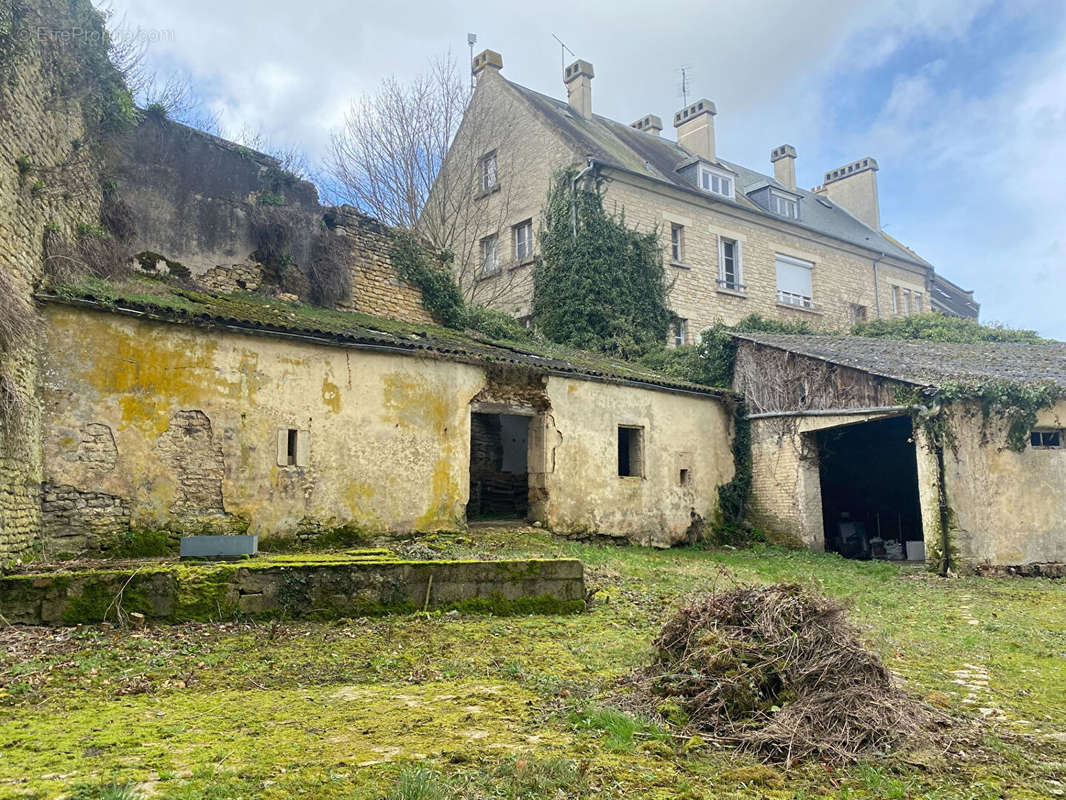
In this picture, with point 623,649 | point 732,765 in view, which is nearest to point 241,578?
point 623,649

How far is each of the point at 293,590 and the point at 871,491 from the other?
16.6 meters

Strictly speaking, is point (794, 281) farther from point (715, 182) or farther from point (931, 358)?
point (931, 358)

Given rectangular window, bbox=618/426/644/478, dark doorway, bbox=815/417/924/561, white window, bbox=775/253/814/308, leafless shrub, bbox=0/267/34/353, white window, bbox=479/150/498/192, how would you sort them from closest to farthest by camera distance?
leafless shrub, bbox=0/267/34/353
rectangular window, bbox=618/426/644/478
dark doorway, bbox=815/417/924/561
white window, bbox=479/150/498/192
white window, bbox=775/253/814/308

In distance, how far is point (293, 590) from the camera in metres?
7.08

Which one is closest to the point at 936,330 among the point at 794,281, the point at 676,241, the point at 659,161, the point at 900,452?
the point at 794,281

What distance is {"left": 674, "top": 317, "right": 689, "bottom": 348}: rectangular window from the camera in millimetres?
23234

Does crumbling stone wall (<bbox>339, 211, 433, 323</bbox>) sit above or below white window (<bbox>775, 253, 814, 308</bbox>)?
below

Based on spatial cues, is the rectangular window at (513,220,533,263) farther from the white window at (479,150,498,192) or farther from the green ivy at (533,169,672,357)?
the white window at (479,150,498,192)

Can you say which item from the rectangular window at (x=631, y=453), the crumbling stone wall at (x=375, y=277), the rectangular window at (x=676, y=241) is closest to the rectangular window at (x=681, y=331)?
the rectangular window at (x=676, y=241)

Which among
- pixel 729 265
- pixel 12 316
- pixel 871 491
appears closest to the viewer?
pixel 12 316

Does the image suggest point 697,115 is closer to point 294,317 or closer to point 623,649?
point 294,317

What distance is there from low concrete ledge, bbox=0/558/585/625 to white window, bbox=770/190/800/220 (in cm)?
2243

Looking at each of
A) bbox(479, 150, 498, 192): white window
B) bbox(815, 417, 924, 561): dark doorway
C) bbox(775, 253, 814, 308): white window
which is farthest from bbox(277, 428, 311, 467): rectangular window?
bbox(775, 253, 814, 308): white window

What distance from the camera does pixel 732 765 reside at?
3.87 metres
